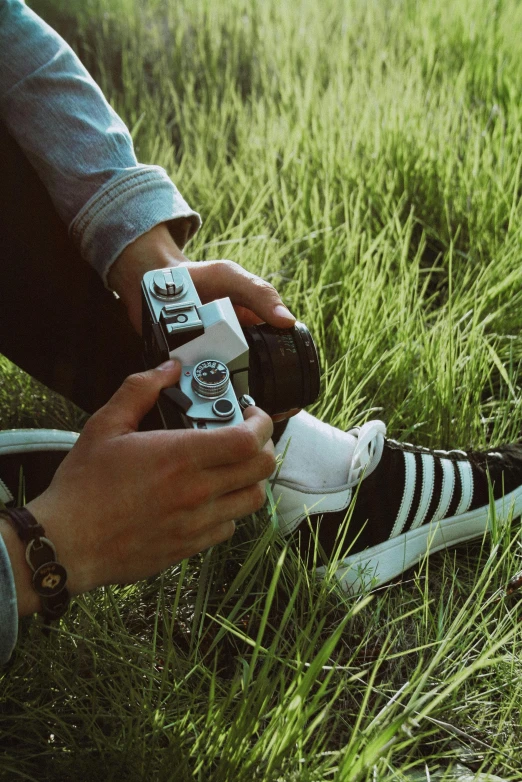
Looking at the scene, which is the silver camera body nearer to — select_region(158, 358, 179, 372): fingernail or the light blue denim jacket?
select_region(158, 358, 179, 372): fingernail

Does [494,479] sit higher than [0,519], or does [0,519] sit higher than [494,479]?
[0,519]

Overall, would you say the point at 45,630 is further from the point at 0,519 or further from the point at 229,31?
the point at 229,31

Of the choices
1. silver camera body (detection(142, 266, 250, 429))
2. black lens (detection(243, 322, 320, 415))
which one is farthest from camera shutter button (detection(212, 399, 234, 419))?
black lens (detection(243, 322, 320, 415))

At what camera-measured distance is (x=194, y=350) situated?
79 centimetres

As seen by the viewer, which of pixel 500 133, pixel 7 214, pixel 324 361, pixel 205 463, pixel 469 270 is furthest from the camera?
pixel 500 133

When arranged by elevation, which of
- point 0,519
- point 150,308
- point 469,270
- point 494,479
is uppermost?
point 150,308

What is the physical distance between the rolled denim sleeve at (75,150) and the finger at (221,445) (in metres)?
0.41

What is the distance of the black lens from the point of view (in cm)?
89

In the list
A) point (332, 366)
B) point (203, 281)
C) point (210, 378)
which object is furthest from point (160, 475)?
point (332, 366)

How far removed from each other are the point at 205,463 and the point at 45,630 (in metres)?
0.34

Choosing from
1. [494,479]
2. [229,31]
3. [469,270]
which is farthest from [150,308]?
[229,31]

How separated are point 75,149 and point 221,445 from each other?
0.56m

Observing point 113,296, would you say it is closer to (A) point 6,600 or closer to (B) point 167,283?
(B) point 167,283

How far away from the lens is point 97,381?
40.3 inches
